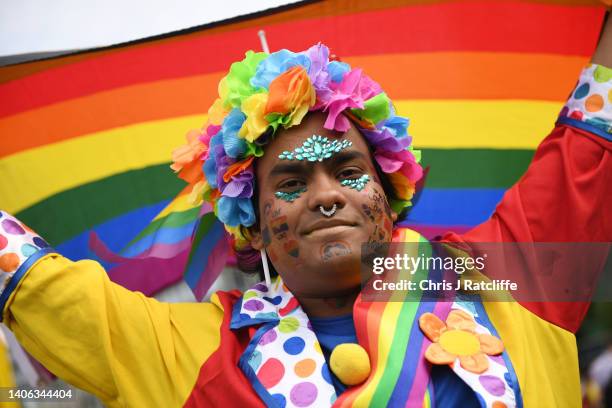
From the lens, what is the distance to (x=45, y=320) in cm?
246

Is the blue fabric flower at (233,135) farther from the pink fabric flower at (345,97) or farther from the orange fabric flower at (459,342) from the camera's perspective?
the orange fabric flower at (459,342)

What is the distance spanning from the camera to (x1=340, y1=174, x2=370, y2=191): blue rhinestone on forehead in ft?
8.16

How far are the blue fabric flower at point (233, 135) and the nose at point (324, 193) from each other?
11.2 inches

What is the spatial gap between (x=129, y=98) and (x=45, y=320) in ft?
4.07

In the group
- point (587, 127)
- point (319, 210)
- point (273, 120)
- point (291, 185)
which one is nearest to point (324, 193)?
point (319, 210)

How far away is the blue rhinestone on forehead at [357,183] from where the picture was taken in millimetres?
2488

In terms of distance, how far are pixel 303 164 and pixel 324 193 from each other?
0.45ft

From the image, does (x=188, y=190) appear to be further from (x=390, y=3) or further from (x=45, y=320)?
(x=390, y=3)

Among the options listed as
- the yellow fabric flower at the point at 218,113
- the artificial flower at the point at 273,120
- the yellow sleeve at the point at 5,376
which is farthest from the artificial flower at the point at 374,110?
the yellow sleeve at the point at 5,376

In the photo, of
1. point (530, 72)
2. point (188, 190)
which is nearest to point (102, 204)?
point (188, 190)

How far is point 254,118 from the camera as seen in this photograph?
2.54 m

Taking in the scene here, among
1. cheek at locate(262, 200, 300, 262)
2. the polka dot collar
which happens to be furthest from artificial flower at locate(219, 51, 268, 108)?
the polka dot collar

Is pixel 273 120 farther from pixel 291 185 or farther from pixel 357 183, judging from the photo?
pixel 357 183

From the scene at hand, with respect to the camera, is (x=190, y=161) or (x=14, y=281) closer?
(x=14, y=281)
